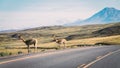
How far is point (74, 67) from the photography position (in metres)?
16.8

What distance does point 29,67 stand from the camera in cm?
1602

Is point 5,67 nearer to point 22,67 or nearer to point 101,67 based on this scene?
point 22,67

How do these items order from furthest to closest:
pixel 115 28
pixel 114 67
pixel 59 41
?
pixel 115 28, pixel 59 41, pixel 114 67

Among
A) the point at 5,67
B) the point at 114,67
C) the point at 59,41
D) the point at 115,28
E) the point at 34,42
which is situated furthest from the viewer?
the point at 115,28

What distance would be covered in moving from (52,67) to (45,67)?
1.19 ft

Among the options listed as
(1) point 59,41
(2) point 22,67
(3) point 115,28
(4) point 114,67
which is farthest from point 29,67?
(3) point 115,28

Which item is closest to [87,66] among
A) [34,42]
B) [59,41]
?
[34,42]

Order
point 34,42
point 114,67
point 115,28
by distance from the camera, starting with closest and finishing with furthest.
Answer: point 114,67, point 34,42, point 115,28

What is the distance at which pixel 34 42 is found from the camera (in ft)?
126

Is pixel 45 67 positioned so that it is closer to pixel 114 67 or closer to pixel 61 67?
pixel 61 67

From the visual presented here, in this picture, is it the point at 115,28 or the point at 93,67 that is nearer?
the point at 93,67

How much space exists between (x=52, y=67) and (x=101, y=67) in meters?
2.56

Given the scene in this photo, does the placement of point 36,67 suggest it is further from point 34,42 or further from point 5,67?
point 34,42

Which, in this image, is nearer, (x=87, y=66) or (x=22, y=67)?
(x=22, y=67)
